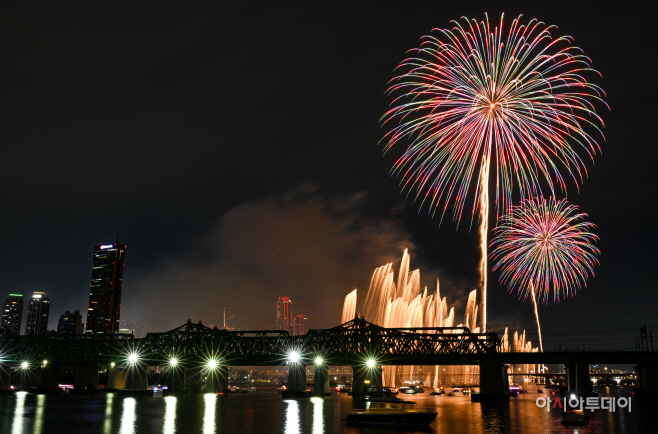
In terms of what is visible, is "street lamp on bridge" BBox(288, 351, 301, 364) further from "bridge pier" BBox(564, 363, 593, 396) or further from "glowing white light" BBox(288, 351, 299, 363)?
"bridge pier" BBox(564, 363, 593, 396)

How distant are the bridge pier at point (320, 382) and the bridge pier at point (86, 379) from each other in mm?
76095

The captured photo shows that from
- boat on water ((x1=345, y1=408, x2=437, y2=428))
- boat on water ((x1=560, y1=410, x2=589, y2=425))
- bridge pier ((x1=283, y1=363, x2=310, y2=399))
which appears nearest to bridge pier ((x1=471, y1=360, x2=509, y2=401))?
bridge pier ((x1=283, y1=363, x2=310, y2=399))

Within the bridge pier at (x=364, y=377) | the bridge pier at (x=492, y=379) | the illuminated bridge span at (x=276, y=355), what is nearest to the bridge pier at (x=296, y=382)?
the illuminated bridge span at (x=276, y=355)

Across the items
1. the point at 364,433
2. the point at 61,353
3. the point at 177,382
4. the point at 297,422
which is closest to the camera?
the point at 364,433

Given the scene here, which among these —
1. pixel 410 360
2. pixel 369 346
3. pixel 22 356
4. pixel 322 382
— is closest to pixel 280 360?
pixel 322 382

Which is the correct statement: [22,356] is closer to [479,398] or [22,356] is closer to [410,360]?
[410,360]

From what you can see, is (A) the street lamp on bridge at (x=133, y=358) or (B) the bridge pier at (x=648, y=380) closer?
(B) the bridge pier at (x=648, y=380)

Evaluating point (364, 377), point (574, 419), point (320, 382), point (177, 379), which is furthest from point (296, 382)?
point (574, 419)

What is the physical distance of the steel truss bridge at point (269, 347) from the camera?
160 meters

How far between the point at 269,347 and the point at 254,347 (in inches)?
189

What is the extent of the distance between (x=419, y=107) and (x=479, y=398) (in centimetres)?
8455

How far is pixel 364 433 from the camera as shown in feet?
189

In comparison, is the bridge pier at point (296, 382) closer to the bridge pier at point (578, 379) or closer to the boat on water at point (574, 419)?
the bridge pier at point (578, 379)

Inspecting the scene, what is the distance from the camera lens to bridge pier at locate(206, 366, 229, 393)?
187 m
